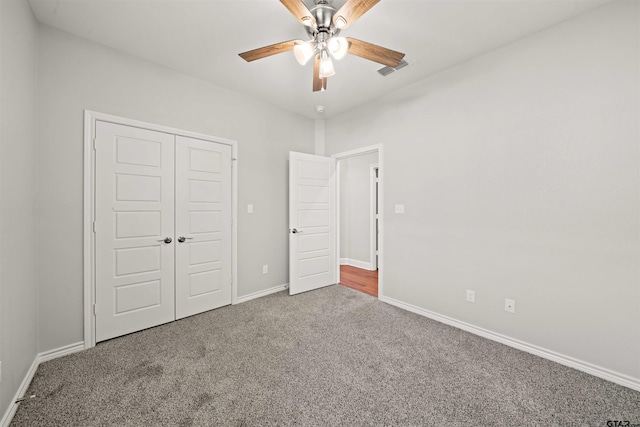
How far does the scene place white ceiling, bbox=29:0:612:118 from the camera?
6.15 ft

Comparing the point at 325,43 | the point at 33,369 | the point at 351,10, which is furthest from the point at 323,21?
the point at 33,369

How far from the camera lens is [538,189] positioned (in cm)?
214

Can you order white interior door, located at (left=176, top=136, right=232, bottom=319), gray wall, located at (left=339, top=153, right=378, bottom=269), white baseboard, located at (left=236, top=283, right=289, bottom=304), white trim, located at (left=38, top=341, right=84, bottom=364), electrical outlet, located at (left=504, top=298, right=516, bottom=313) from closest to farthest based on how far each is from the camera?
white trim, located at (left=38, top=341, right=84, bottom=364) → electrical outlet, located at (left=504, top=298, right=516, bottom=313) → white interior door, located at (left=176, top=136, right=232, bottom=319) → white baseboard, located at (left=236, top=283, right=289, bottom=304) → gray wall, located at (left=339, top=153, right=378, bottom=269)

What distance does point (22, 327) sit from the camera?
1726 mm

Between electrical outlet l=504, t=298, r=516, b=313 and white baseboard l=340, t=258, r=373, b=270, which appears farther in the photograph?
white baseboard l=340, t=258, r=373, b=270

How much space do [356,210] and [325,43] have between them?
3773 mm

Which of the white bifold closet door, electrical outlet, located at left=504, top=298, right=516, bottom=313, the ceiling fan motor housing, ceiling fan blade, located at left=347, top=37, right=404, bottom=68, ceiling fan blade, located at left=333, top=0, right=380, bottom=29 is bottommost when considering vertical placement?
electrical outlet, located at left=504, top=298, right=516, bottom=313

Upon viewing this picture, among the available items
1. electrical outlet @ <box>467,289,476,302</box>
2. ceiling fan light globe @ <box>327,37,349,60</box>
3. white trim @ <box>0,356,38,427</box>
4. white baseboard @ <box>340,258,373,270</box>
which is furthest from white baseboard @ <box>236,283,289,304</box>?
ceiling fan light globe @ <box>327,37,349,60</box>

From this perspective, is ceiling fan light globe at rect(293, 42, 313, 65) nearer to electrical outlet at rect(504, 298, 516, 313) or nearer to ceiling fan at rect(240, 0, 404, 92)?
ceiling fan at rect(240, 0, 404, 92)

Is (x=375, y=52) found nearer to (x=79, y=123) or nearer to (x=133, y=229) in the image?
(x=79, y=123)

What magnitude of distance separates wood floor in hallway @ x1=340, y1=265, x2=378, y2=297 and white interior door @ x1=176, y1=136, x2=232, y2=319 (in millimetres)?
1923

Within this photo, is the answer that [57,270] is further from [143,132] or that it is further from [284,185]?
[284,185]

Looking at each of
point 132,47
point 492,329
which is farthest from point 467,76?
point 132,47

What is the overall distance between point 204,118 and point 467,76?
2.93 metres
